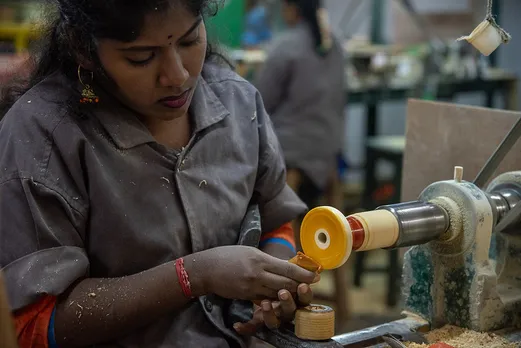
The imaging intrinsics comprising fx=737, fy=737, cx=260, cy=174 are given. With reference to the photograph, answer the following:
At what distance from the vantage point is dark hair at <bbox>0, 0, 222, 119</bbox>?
1.27 metres

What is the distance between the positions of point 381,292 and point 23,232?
10.6ft

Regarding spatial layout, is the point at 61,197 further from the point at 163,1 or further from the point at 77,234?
the point at 163,1

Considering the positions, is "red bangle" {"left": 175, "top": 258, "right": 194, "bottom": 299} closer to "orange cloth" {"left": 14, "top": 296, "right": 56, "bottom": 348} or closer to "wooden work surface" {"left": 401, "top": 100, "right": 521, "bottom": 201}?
"orange cloth" {"left": 14, "top": 296, "right": 56, "bottom": 348}

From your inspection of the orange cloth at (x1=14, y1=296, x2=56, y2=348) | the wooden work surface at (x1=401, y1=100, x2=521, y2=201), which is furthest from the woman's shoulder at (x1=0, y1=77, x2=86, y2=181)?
the wooden work surface at (x1=401, y1=100, x2=521, y2=201)

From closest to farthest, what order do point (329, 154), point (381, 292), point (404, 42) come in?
point (329, 154) → point (381, 292) → point (404, 42)

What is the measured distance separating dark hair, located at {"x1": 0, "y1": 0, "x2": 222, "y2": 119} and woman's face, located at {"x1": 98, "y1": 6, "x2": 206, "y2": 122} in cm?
2

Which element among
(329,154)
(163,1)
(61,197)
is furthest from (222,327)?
(329,154)

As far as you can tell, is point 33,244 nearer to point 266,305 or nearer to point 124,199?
point 124,199

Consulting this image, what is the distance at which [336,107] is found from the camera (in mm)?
3803

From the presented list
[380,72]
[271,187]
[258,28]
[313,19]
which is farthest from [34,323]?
[258,28]

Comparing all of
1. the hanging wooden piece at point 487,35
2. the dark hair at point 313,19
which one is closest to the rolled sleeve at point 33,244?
the hanging wooden piece at point 487,35

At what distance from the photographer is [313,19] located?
3.66m

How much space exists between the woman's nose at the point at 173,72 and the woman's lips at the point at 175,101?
0.04 metres

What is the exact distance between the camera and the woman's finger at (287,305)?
1269 mm
